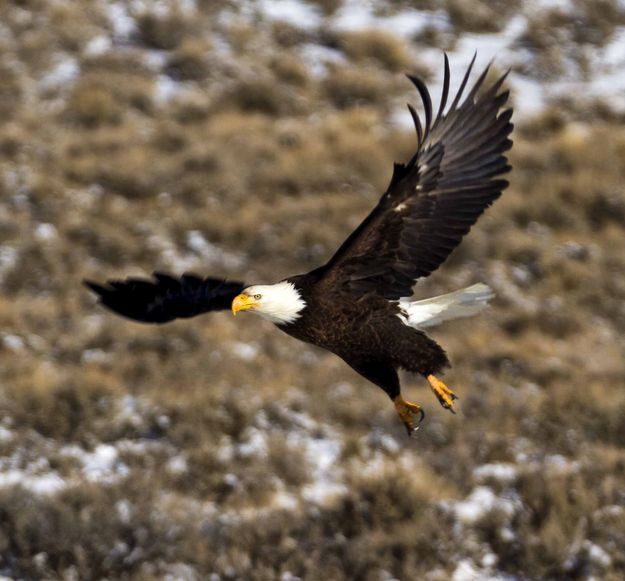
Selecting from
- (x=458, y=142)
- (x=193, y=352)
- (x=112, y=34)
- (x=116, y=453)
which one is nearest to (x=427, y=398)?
(x=193, y=352)

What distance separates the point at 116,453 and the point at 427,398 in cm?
359

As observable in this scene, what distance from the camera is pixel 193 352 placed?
12008mm

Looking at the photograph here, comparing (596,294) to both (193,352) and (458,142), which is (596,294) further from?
(458,142)

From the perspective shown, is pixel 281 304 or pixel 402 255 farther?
pixel 402 255

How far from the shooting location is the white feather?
466 cm

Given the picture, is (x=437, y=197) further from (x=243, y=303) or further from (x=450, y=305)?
(x=243, y=303)

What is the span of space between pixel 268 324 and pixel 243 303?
8.28m

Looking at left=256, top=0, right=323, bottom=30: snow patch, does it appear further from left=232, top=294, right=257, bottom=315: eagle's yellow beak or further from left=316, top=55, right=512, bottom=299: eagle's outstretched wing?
left=232, top=294, right=257, bottom=315: eagle's yellow beak

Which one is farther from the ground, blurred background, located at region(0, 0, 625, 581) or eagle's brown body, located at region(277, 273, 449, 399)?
eagle's brown body, located at region(277, 273, 449, 399)

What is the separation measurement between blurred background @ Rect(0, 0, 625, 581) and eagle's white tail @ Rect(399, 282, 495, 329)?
11.1 ft

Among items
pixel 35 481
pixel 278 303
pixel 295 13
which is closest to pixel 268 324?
pixel 35 481

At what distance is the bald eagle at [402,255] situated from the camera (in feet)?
15.5

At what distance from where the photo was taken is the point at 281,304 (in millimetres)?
4656

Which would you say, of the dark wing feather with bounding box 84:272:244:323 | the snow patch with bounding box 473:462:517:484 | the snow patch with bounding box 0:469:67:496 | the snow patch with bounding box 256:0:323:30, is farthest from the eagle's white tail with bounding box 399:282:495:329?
the snow patch with bounding box 256:0:323:30
